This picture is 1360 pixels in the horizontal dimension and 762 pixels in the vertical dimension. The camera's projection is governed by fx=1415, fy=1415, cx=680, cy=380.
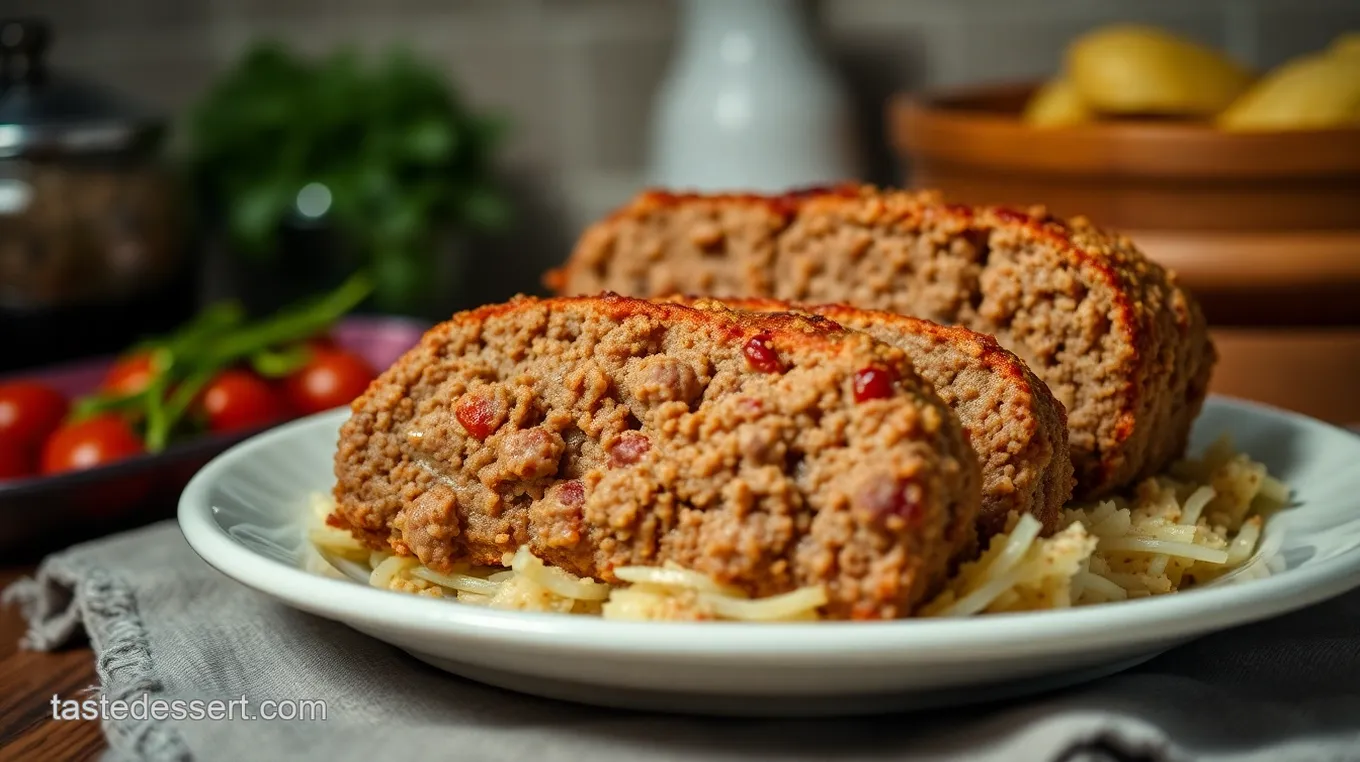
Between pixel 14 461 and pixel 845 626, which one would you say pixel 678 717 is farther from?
pixel 14 461

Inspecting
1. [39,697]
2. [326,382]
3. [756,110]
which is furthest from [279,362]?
[39,697]

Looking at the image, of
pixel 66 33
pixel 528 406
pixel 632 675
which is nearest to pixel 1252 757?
pixel 632 675

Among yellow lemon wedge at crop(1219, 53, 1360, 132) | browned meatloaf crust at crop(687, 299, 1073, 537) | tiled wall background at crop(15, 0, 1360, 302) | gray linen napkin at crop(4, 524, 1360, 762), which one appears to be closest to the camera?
gray linen napkin at crop(4, 524, 1360, 762)

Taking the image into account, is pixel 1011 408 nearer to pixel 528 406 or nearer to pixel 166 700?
pixel 528 406

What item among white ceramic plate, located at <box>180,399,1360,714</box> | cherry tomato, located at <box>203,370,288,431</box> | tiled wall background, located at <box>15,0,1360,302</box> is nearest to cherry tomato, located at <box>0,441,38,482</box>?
cherry tomato, located at <box>203,370,288,431</box>

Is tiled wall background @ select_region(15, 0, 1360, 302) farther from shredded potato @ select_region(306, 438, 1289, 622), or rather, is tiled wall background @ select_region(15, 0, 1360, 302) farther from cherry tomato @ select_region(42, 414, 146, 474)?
shredded potato @ select_region(306, 438, 1289, 622)
